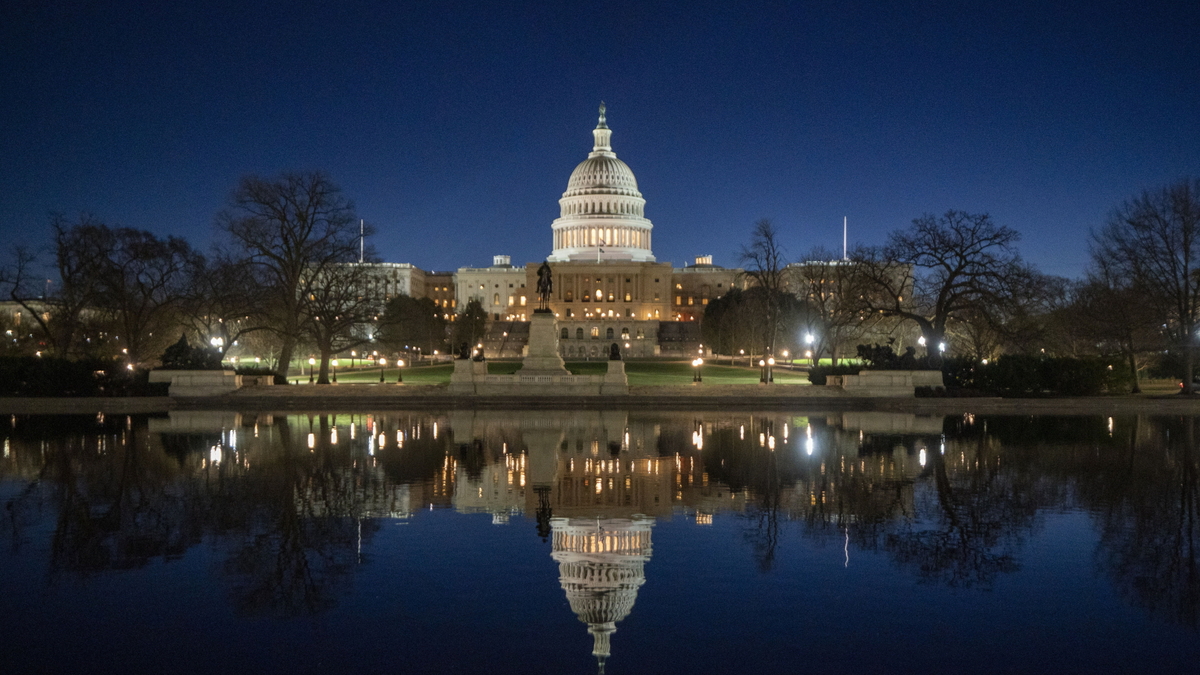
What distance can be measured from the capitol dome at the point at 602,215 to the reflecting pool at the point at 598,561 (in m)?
132

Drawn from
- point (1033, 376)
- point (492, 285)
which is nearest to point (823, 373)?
point (1033, 376)

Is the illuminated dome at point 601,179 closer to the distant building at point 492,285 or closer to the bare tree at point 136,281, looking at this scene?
the distant building at point 492,285

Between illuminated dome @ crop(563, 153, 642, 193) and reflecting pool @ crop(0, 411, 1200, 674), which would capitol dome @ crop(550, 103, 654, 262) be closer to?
illuminated dome @ crop(563, 153, 642, 193)

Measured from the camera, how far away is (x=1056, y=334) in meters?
57.6

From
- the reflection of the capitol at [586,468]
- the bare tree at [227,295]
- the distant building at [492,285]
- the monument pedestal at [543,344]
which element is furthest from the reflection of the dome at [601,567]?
the distant building at [492,285]

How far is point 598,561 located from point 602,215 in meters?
142

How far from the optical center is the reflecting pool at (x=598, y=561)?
8422 millimetres

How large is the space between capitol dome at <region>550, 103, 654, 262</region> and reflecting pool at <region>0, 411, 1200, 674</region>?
132 meters

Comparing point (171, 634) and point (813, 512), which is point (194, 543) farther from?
point (813, 512)

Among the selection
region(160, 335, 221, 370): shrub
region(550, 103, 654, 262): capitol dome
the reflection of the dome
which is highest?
region(550, 103, 654, 262): capitol dome

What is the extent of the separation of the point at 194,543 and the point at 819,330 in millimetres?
65230

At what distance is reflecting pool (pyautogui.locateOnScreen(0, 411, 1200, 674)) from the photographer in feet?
27.6

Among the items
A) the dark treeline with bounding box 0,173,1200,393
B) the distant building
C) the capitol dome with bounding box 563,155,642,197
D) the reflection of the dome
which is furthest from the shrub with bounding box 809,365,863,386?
the distant building

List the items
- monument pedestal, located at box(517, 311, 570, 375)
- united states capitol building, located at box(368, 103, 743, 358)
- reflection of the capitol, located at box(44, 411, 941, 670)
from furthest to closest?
united states capitol building, located at box(368, 103, 743, 358), monument pedestal, located at box(517, 311, 570, 375), reflection of the capitol, located at box(44, 411, 941, 670)
